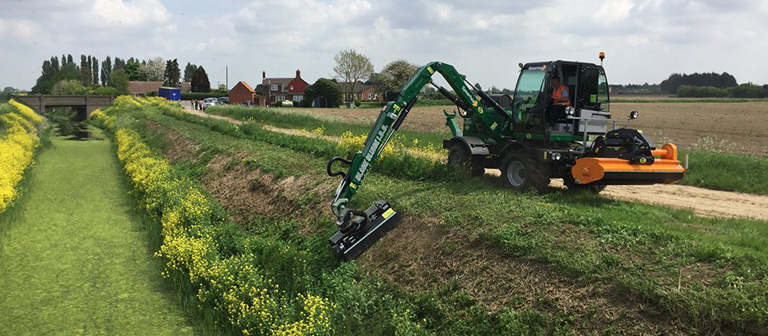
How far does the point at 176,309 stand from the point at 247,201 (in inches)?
205

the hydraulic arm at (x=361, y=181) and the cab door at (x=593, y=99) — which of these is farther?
the cab door at (x=593, y=99)

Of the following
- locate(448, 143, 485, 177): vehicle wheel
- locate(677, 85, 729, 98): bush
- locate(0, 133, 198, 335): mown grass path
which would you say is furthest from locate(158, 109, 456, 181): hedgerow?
locate(677, 85, 729, 98): bush

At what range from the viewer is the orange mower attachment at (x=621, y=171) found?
1052cm

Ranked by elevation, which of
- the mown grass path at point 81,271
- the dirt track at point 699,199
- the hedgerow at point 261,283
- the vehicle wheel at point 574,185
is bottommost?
the mown grass path at point 81,271

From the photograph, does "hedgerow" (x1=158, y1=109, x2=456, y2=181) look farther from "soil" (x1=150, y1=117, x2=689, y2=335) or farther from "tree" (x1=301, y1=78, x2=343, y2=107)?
"tree" (x1=301, y1=78, x2=343, y2=107)

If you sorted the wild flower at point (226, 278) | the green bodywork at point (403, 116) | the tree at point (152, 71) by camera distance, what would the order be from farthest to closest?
the tree at point (152, 71) < the green bodywork at point (403, 116) < the wild flower at point (226, 278)

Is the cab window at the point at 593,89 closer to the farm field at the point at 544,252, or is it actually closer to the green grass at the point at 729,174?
the farm field at the point at 544,252

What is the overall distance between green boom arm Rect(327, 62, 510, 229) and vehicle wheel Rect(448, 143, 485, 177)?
31.5 inches

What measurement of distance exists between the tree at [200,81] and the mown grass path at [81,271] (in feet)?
353

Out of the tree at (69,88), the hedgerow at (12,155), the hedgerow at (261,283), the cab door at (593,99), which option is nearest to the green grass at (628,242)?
the cab door at (593,99)

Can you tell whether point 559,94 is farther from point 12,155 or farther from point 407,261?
point 12,155

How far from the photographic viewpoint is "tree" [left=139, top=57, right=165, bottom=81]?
479 ft

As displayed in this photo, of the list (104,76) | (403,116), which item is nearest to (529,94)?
(403,116)

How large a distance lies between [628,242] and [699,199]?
6593mm
